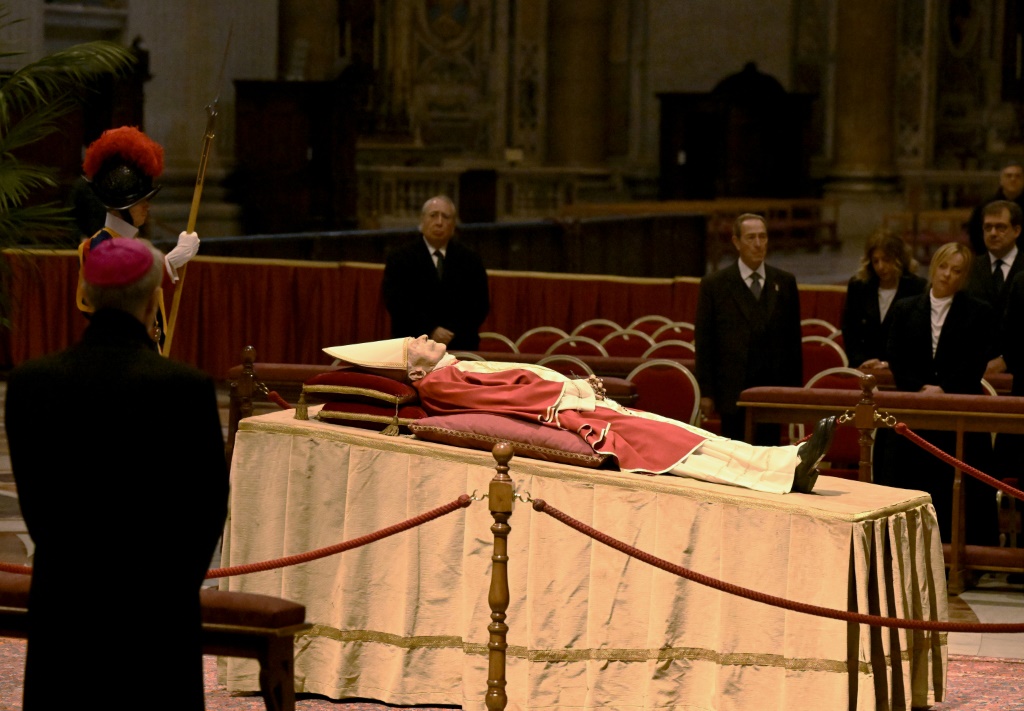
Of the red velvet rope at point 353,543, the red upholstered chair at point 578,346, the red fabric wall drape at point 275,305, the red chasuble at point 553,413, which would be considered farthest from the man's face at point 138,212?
the red fabric wall drape at point 275,305

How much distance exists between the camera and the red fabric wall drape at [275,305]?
1167cm

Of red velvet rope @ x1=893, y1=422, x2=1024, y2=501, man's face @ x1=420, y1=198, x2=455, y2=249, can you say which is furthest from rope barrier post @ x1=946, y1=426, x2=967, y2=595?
man's face @ x1=420, y1=198, x2=455, y2=249

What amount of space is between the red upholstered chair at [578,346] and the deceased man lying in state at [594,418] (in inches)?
148

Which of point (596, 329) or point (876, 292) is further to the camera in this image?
point (596, 329)

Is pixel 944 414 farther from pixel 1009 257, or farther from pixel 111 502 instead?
pixel 111 502

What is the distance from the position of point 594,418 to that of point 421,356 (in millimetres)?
695

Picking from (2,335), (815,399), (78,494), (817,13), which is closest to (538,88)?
(817,13)

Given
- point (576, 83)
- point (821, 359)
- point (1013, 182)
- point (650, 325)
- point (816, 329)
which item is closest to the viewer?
point (821, 359)

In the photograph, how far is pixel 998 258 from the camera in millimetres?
8062

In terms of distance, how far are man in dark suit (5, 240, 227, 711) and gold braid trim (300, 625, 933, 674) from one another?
1943 mm

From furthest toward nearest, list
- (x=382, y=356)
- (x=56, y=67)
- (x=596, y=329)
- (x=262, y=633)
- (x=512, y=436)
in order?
1. (x=596, y=329)
2. (x=56, y=67)
3. (x=382, y=356)
4. (x=512, y=436)
5. (x=262, y=633)

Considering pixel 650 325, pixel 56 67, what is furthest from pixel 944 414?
A: pixel 650 325

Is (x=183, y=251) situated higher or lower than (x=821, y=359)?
higher

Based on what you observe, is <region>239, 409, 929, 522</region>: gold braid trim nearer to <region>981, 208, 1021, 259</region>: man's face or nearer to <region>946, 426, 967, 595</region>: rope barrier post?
<region>946, 426, 967, 595</region>: rope barrier post
